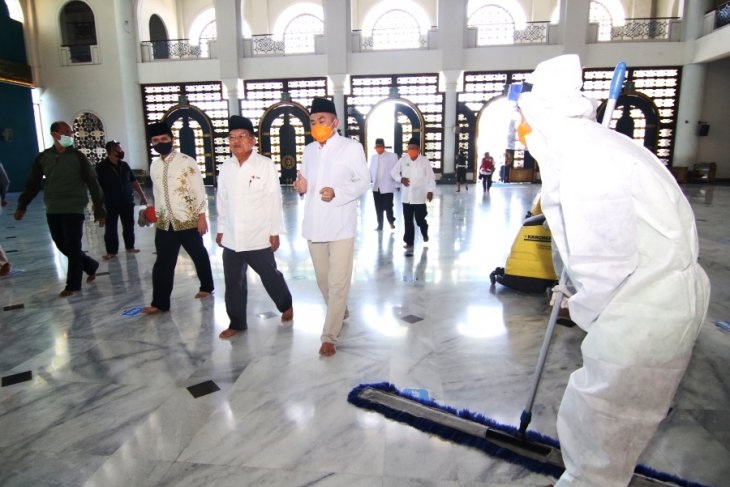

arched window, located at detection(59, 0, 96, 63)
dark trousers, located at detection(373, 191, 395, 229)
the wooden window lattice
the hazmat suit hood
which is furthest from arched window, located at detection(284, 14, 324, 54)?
the hazmat suit hood

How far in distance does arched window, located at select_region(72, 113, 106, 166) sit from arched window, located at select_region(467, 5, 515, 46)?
1392cm

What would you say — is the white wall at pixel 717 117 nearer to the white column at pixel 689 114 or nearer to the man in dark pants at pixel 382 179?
the white column at pixel 689 114

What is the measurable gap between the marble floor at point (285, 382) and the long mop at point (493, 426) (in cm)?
6

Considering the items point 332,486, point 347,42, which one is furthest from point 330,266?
point 347,42

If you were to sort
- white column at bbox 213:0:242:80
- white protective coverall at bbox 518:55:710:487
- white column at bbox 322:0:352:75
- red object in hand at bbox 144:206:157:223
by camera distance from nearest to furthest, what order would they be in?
white protective coverall at bbox 518:55:710:487 < red object in hand at bbox 144:206:157:223 < white column at bbox 322:0:352:75 < white column at bbox 213:0:242:80

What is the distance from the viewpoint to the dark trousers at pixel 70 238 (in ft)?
13.8

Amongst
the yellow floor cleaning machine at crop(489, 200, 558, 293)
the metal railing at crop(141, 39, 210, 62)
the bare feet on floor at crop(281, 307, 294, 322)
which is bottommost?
the bare feet on floor at crop(281, 307, 294, 322)

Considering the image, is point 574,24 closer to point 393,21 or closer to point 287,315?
point 393,21

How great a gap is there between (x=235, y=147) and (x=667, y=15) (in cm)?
1840

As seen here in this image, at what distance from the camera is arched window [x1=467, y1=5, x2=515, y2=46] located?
1539 centimetres

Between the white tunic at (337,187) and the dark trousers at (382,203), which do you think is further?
the dark trousers at (382,203)

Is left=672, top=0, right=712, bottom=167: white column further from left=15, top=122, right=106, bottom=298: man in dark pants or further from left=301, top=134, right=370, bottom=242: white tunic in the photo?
left=15, top=122, right=106, bottom=298: man in dark pants

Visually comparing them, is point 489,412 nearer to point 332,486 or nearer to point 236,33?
point 332,486

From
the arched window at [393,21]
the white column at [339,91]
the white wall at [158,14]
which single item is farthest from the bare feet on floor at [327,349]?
the white wall at [158,14]
